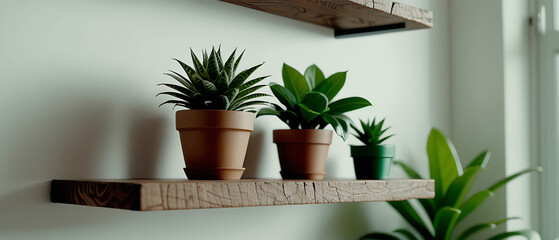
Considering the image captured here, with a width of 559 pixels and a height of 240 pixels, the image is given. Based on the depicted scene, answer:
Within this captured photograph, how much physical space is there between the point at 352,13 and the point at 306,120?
1.06 feet

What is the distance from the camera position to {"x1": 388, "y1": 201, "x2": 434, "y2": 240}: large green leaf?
1875 millimetres

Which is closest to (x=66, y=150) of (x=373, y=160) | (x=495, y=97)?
(x=373, y=160)

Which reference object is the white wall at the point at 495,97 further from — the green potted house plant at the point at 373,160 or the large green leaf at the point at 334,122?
the large green leaf at the point at 334,122

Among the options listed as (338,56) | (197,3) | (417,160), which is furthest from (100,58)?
(417,160)

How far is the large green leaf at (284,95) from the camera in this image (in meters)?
1.41

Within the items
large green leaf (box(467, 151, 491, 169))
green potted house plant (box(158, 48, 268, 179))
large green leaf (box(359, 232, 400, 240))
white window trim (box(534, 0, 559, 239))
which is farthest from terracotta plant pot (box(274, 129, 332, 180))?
white window trim (box(534, 0, 559, 239))

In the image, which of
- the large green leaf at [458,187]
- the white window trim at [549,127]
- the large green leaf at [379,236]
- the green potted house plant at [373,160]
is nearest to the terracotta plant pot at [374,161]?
the green potted house plant at [373,160]

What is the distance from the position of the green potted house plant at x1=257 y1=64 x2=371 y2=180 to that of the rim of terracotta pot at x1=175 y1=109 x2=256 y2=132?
16 cm

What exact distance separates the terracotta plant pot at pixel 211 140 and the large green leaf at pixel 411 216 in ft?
2.65

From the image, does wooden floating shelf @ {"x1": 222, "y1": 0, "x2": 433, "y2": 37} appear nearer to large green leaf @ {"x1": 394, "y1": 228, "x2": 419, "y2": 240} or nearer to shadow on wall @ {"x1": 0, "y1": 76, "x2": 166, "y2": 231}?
shadow on wall @ {"x1": 0, "y1": 76, "x2": 166, "y2": 231}

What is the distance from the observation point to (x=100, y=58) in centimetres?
123

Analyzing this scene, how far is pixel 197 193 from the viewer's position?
1067 mm

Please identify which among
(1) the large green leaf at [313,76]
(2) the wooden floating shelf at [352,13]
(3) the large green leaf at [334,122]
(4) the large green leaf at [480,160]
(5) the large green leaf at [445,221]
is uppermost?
(2) the wooden floating shelf at [352,13]

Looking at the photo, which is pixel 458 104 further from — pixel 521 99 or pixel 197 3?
pixel 197 3
